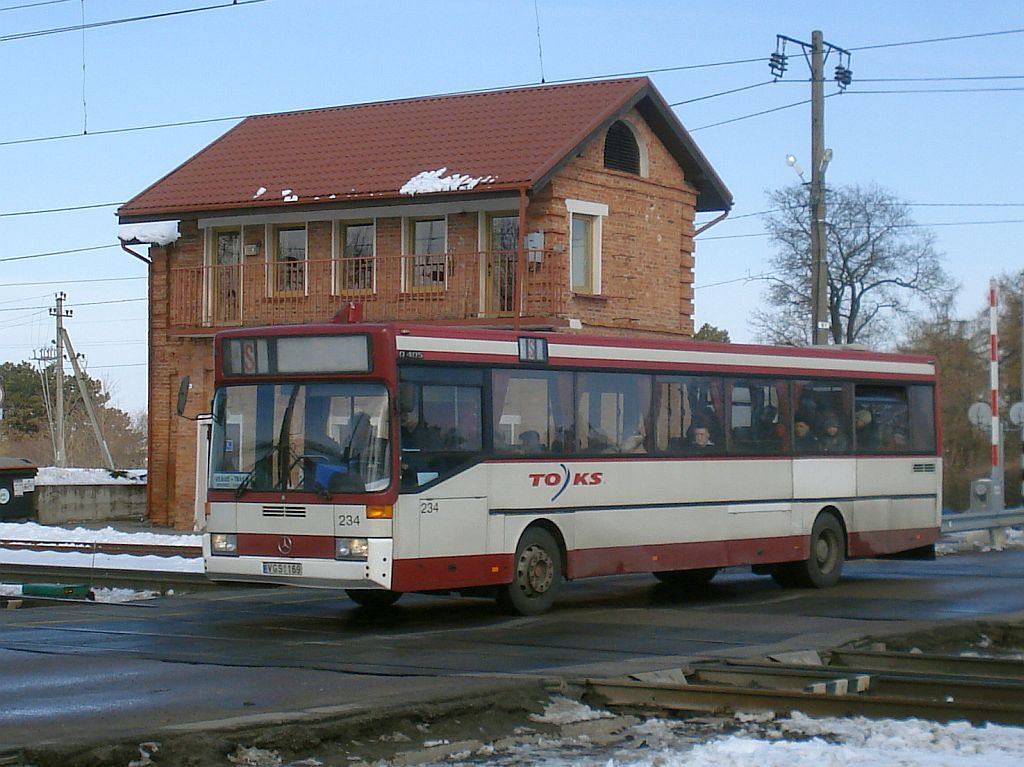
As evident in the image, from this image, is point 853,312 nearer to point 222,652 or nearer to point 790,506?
point 790,506

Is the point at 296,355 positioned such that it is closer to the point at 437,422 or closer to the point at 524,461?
the point at 437,422

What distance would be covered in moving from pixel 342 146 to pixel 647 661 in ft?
83.4

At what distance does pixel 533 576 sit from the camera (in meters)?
16.4

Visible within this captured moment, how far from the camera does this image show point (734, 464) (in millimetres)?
18953

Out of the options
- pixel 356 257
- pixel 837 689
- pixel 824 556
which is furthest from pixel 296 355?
pixel 356 257

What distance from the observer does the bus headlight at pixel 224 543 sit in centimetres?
1538

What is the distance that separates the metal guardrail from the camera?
1017 inches

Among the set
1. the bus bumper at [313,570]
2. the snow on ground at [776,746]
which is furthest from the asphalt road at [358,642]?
the snow on ground at [776,746]

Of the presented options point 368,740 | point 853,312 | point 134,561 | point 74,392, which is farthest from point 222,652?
point 74,392

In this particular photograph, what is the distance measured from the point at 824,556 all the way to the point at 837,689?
31.5 ft

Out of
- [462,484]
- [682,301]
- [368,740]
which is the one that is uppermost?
[682,301]

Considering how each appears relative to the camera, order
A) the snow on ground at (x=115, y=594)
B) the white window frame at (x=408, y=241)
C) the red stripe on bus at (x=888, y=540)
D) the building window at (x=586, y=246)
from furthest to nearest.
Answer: the white window frame at (x=408, y=241), the building window at (x=586, y=246), the red stripe on bus at (x=888, y=540), the snow on ground at (x=115, y=594)

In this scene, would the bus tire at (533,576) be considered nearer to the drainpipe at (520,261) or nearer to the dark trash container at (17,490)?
the drainpipe at (520,261)

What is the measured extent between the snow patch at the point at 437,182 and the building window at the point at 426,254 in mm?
1340
